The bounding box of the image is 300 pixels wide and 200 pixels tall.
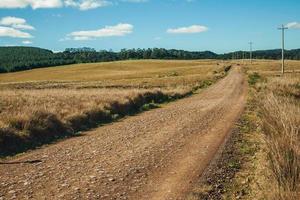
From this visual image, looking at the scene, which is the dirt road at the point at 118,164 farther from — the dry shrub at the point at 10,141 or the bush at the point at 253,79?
the bush at the point at 253,79

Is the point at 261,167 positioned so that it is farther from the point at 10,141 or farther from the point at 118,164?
the point at 10,141

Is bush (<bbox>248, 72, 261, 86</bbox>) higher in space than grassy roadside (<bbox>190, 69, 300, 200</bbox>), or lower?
lower

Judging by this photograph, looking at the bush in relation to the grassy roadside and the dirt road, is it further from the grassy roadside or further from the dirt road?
the grassy roadside

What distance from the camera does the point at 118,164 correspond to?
940 cm

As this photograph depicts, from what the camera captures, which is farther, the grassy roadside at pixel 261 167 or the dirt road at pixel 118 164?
the dirt road at pixel 118 164

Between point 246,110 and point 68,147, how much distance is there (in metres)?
11.2

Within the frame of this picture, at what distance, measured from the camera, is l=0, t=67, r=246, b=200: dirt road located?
7.44 meters

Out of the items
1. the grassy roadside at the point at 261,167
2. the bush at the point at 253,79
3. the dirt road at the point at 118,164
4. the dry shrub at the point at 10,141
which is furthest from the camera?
the bush at the point at 253,79

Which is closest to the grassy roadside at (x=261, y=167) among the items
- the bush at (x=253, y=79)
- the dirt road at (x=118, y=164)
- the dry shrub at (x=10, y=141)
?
the dirt road at (x=118, y=164)

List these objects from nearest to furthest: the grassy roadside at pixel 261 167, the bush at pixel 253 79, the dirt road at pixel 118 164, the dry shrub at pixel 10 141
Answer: the grassy roadside at pixel 261 167, the dirt road at pixel 118 164, the dry shrub at pixel 10 141, the bush at pixel 253 79

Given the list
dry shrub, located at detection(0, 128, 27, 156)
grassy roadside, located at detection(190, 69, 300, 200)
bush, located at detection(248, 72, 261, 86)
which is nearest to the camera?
grassy roadside, located at detection(190, 69, 300, 200)

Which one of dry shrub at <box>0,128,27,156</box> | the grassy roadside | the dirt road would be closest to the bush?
the dirt road

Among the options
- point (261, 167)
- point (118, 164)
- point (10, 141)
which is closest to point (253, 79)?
point (10, 141)

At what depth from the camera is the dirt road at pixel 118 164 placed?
7441 millimetres
